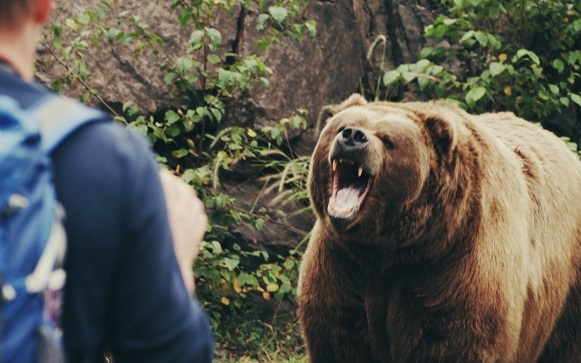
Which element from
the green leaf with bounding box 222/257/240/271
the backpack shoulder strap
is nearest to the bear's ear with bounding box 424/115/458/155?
the green leaf with bounding box 222/257/240/271

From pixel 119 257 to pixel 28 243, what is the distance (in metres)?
0.19

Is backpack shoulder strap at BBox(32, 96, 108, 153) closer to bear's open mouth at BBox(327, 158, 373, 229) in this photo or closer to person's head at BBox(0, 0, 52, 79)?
person's head at BBox(0, 0, 52, 79)

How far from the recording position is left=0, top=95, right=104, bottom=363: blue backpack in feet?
4.38

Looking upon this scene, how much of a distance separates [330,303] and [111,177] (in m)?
3.62

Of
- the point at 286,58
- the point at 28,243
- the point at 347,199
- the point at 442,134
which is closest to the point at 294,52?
the point at 286,58

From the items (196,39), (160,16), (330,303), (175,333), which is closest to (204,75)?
(196,39)

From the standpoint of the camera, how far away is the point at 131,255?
4.99ft

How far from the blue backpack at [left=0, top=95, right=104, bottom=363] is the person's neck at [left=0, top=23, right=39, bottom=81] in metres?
0.09

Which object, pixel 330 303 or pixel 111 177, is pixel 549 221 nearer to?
pixel 330 303

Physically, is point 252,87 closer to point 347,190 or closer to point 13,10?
point 347,190

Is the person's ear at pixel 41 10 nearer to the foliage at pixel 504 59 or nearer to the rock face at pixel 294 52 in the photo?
the rock face at pixel 294 52

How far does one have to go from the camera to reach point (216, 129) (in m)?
7.95

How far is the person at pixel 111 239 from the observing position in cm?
147

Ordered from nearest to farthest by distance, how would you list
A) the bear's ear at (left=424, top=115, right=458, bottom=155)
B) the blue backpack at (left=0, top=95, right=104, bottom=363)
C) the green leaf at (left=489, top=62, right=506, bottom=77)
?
the blue backpack at (left=0, top=95, right=104, bottom=363)
the bear's ear at (left=424, top=115, right=458, bottom=155)
the green leaf at (left=489, top=62, right=506, bottom=77)
